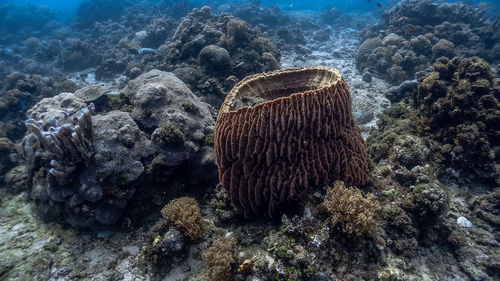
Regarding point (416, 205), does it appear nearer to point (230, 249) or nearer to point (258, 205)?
point (258, 205)

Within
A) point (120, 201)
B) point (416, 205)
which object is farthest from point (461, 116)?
point (120, 201)

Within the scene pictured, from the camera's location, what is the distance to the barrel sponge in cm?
375

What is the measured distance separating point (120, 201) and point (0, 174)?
502cm

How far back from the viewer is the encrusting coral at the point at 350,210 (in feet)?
10.9

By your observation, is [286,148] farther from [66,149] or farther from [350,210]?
[66,149]

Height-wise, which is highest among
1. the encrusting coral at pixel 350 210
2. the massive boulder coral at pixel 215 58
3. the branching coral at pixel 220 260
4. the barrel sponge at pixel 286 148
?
the massive boulder coral at pixel 215 58

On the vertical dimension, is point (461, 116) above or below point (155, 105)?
below

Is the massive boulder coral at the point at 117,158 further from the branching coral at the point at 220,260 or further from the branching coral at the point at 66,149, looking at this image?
the branching coral at the point at 220,260

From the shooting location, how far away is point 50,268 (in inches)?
170

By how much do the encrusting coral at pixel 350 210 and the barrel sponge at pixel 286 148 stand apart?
0.45m

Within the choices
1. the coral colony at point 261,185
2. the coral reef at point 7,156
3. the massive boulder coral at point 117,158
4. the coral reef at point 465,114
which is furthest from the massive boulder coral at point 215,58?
the coral reef at point 465,114

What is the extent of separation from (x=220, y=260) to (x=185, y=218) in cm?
115

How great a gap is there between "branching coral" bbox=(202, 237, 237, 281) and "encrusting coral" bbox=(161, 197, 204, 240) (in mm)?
647

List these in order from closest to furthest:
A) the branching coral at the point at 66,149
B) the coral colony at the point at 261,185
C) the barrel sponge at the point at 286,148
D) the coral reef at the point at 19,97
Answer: the coral colony at the point at 261,185
the barrel sponge at the point at 286,148
the branching coral at the point at 66,149
the coral reef at the point at 19,97
